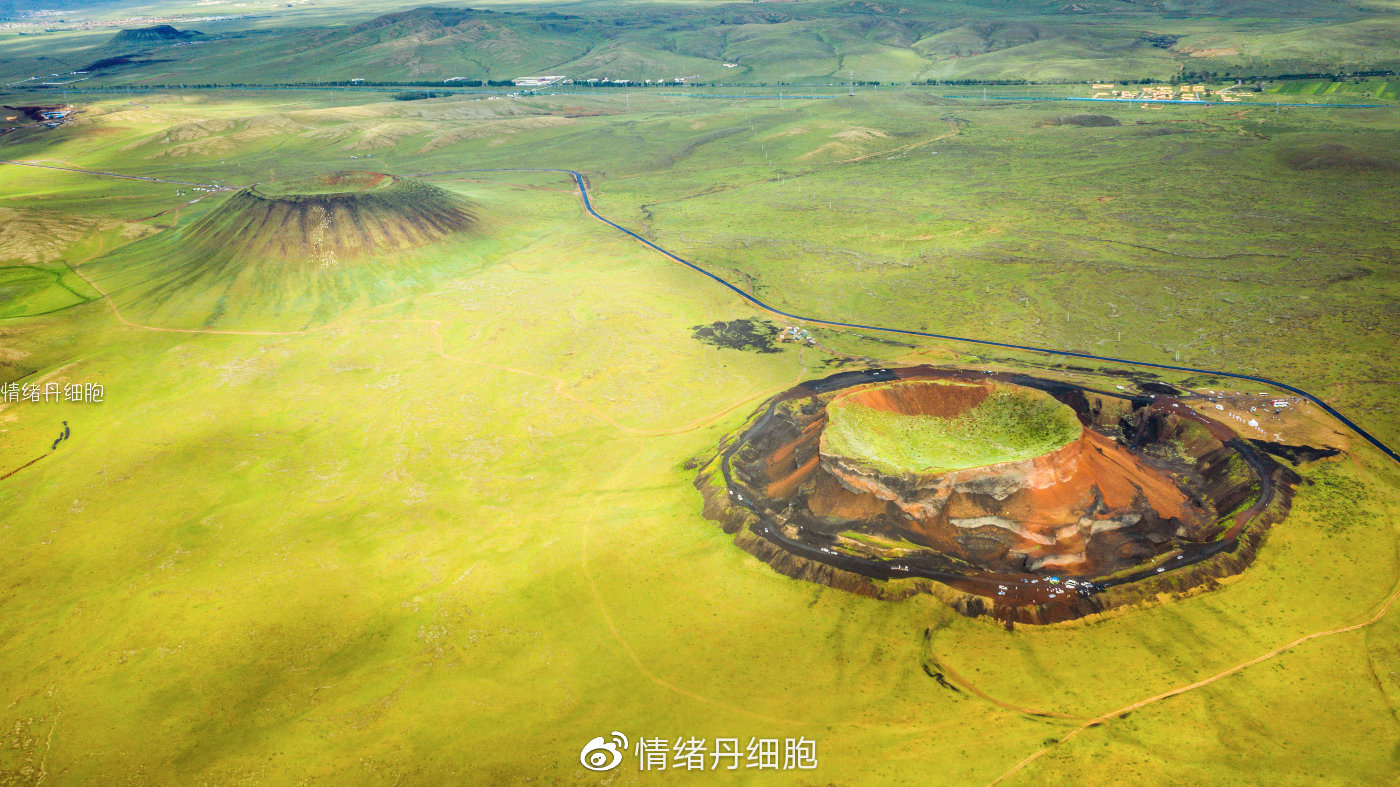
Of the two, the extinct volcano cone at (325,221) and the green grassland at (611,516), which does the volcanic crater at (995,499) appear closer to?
the green grassland at (611,516)

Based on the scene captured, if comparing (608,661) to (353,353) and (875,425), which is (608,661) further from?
(353,353)

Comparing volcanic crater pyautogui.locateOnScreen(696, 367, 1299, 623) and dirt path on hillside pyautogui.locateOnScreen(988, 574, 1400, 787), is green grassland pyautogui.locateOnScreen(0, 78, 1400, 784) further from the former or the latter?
volcanic crater pyautogui.locateOnScreen(696, 367, 1299, 623)

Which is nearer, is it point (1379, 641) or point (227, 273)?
point (1379, 641)

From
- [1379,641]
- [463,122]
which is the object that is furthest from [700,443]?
[463,122]

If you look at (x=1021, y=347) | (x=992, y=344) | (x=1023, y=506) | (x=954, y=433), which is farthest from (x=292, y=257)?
(x=1023, y=506)

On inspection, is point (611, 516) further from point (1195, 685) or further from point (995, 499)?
point (1195, 685)

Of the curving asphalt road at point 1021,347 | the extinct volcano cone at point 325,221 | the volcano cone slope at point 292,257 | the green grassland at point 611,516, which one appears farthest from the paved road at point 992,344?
the extinct volcano cone at point 325,221
